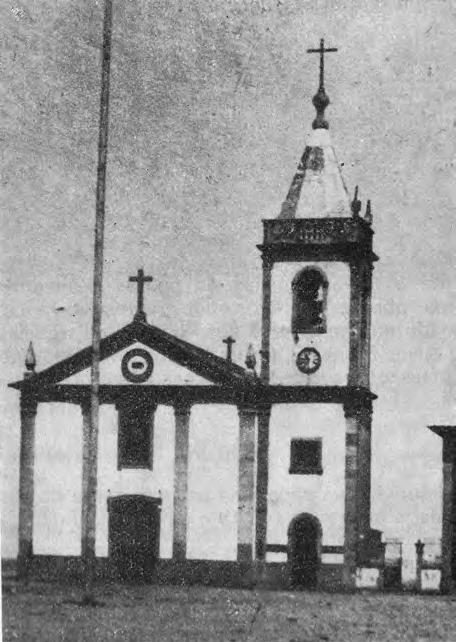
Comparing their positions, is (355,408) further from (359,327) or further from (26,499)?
(26,499)

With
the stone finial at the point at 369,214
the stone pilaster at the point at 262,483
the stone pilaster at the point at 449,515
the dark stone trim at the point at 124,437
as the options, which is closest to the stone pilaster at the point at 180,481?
the dark stone trim at the point at 124,437

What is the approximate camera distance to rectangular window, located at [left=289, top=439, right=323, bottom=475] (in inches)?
883

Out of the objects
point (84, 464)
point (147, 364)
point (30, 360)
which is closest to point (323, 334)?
point (147, 364)

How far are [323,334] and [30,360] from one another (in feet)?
15.6

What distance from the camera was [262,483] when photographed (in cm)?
2238

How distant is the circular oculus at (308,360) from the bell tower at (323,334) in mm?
16

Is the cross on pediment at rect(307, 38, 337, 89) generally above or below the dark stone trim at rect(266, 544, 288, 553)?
above

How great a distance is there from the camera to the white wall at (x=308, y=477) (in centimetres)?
2222

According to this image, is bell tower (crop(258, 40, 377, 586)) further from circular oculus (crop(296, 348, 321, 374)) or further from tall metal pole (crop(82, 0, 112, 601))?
tall metal pole (crop(82, 0, 112, 601))

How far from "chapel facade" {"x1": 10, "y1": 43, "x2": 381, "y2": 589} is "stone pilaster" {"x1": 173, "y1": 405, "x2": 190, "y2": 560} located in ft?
0.07

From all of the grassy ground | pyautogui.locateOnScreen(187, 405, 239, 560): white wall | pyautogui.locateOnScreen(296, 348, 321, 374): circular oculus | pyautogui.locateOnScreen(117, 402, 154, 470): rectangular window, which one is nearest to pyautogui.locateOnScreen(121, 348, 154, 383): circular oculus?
pyautogui.locateOnScreen(117, 402, 154, 470): rectangular window

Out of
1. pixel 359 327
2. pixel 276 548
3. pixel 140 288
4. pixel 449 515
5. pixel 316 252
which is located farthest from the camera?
pixel 316 252

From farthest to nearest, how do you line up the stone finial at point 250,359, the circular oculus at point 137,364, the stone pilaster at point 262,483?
the circular oculus at point 137,364
the stone finial at point 250,359
the stone pilaster at point 262,483

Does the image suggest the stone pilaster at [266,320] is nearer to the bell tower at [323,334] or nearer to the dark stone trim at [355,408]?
the bell tower at [323,334]
